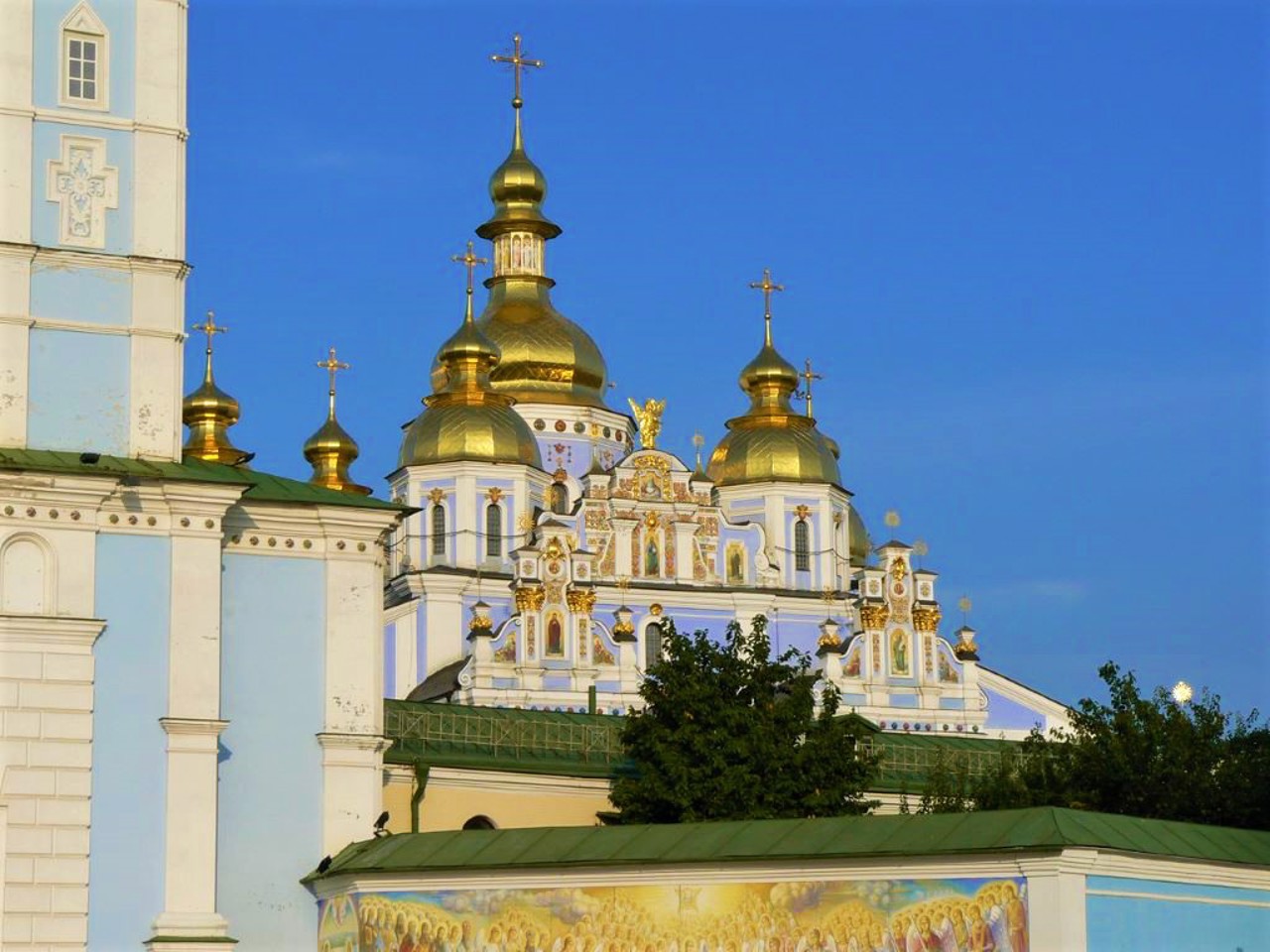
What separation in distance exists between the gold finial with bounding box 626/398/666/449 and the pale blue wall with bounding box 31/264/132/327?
127 ft

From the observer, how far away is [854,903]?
80.5 feet

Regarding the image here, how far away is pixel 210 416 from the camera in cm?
6431

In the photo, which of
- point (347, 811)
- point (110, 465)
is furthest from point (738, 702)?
point (110, 465)

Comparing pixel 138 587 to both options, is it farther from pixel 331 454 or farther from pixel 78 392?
pixel 331 454

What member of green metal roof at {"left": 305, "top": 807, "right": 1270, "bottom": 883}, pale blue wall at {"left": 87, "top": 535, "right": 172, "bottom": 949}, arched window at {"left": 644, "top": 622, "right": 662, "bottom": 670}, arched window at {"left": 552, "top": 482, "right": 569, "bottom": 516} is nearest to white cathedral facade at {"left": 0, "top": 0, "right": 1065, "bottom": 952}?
pale blue wall at {"left": 87, "top": 535, "right": 172, "bottom": 949}

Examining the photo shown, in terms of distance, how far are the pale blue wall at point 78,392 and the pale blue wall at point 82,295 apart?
170mm

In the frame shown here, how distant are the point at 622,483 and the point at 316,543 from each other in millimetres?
36923

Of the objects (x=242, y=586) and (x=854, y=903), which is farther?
(x=242, y=586)

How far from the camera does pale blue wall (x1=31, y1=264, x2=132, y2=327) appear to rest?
2770 cm

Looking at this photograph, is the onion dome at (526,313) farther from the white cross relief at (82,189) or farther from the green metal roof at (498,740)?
the white cross relief at (82,189)

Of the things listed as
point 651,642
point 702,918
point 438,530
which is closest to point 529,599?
point 651,642

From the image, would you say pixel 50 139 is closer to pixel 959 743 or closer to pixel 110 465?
pixel 110 465

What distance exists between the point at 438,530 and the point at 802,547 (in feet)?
28.6

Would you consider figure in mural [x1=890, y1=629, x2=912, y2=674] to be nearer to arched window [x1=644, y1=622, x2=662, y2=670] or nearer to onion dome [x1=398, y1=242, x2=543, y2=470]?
arched window [x1=644, y1=622, x2=662, y2=670]
